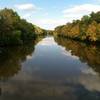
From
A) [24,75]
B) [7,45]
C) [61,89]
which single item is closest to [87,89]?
[61,89]

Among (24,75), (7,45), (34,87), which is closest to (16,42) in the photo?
(7,45)

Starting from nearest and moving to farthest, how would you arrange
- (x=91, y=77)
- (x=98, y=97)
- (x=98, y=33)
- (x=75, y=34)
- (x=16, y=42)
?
(x=98, y=97) < (x=91, y=77) < (x=16, y=42) < (x=98, y=33) < (x=75, y=34)

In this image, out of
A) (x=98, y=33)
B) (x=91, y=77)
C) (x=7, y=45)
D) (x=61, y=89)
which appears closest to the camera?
(x=61, y=89)

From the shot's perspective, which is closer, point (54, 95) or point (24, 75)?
point (54, 95)

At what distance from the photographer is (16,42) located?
87.8 m

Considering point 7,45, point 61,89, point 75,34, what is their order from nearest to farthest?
point 61,89 < point 7,45 < point 75,34

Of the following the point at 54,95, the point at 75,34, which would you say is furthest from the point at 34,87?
the point at 75,34

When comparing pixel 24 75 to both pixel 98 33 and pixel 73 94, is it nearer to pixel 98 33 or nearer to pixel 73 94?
pixel 73 94

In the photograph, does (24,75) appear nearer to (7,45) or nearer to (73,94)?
(73,94)

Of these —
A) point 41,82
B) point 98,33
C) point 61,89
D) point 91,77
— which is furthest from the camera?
point 98,33

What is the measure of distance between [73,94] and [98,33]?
78.9 m

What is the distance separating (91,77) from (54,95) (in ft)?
34.9

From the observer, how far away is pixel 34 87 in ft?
97.9

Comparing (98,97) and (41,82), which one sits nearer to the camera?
(98,97)
